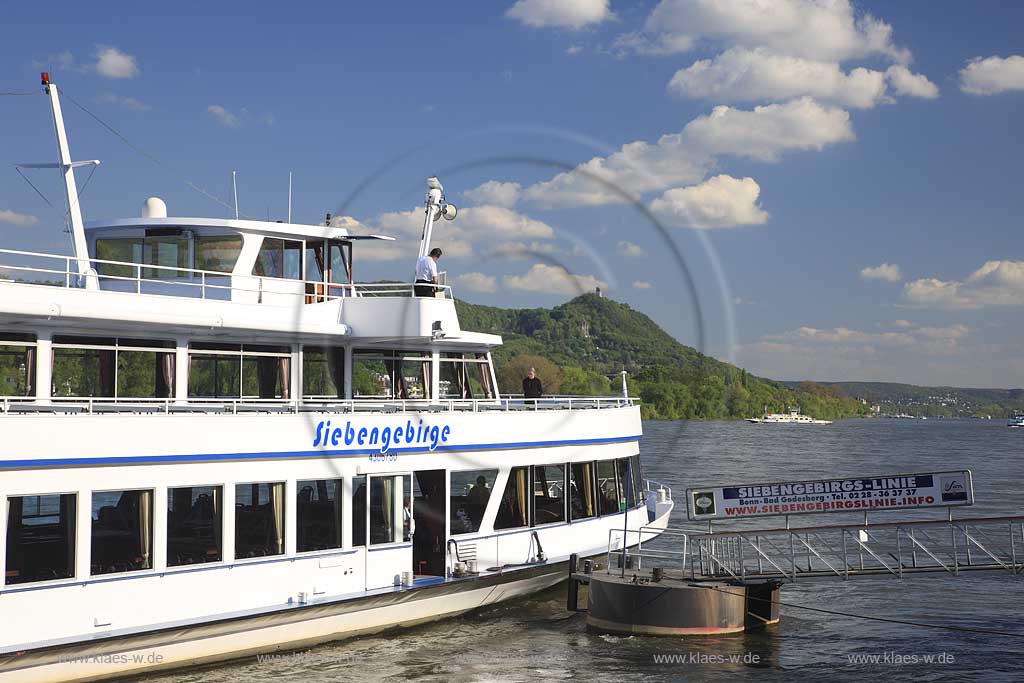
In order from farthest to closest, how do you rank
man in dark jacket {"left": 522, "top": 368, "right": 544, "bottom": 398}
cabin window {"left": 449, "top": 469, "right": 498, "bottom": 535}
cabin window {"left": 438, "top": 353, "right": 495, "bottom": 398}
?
man in dark jacket {"left": 522, "top": 368, "right": 544, "bottom": 398} < cabin window {"left": 438, "top": 353, "right": 495, "bottom": 398} < cabin window {"left": 449, "top": 469, "right": 498, "bottom": 535}

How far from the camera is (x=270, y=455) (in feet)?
47.2

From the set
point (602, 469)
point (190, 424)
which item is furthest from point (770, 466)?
point (190, 424)

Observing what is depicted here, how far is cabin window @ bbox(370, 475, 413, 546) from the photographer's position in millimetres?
15727

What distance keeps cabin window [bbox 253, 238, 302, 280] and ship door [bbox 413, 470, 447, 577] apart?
165 inches

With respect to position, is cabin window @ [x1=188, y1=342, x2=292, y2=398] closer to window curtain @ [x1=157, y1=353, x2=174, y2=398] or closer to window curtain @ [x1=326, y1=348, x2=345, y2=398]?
window curtain @ [x1=157, y1=353, x2=174, y2=398]

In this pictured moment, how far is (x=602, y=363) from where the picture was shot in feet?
63.4

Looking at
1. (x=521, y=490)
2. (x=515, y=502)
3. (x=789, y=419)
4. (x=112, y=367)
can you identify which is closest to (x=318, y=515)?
(x=112, y=367)

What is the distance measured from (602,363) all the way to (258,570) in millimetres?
7882

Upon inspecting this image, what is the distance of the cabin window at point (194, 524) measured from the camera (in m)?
13.6

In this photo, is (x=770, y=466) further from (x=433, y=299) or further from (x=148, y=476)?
(x=148, y=476)

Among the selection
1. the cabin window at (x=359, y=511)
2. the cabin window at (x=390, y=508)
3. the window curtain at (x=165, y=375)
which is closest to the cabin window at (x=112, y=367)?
the window curtain at (x=165, y=375)

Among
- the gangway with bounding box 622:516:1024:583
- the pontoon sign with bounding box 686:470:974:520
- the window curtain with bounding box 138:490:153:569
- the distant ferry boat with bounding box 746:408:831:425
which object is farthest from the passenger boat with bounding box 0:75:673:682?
the distant ferry boat with bounding box 746:408:831:425

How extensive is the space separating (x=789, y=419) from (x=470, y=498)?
142 metres

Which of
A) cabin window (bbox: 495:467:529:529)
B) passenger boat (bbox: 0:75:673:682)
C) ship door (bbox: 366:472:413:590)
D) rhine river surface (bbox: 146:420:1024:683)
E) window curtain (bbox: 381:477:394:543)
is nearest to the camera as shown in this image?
passenger boat (bbox: 0:75:673:682)
